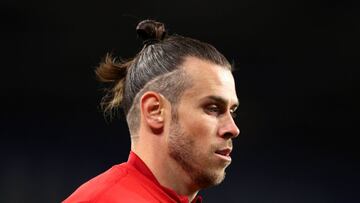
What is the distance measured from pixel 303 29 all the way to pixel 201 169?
183 cm

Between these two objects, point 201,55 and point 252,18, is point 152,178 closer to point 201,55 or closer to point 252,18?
point 201,55

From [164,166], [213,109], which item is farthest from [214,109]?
[164,166]

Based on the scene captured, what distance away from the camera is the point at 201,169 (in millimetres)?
935

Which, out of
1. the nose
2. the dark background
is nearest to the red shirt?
the nose

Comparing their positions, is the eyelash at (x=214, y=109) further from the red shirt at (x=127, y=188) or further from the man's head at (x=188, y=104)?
the red shirt at (x=127, y=188)

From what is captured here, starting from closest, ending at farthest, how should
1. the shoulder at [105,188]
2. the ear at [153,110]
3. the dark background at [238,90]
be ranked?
1. the shoulder at [105,188]
2. the ear at [153,110]
3. the dark background at [238,90]

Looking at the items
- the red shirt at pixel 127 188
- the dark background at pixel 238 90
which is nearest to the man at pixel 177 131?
the red shirt at pixel 127 188

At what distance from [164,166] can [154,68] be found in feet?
0.56

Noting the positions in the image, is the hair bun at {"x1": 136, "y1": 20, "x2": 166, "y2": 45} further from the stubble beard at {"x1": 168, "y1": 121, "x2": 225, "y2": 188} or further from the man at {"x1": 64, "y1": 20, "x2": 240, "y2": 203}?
the stubble beard at {"x1": 168, "y1": 121, "x2": 225, "y2": 188}

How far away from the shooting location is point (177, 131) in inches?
36.9

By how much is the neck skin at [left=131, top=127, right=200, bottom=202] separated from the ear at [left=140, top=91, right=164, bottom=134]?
0.01 meters

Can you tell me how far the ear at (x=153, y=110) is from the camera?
955 mm

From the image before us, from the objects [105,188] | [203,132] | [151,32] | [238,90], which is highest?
[238,90]

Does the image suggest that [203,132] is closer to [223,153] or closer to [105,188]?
[223,153]
